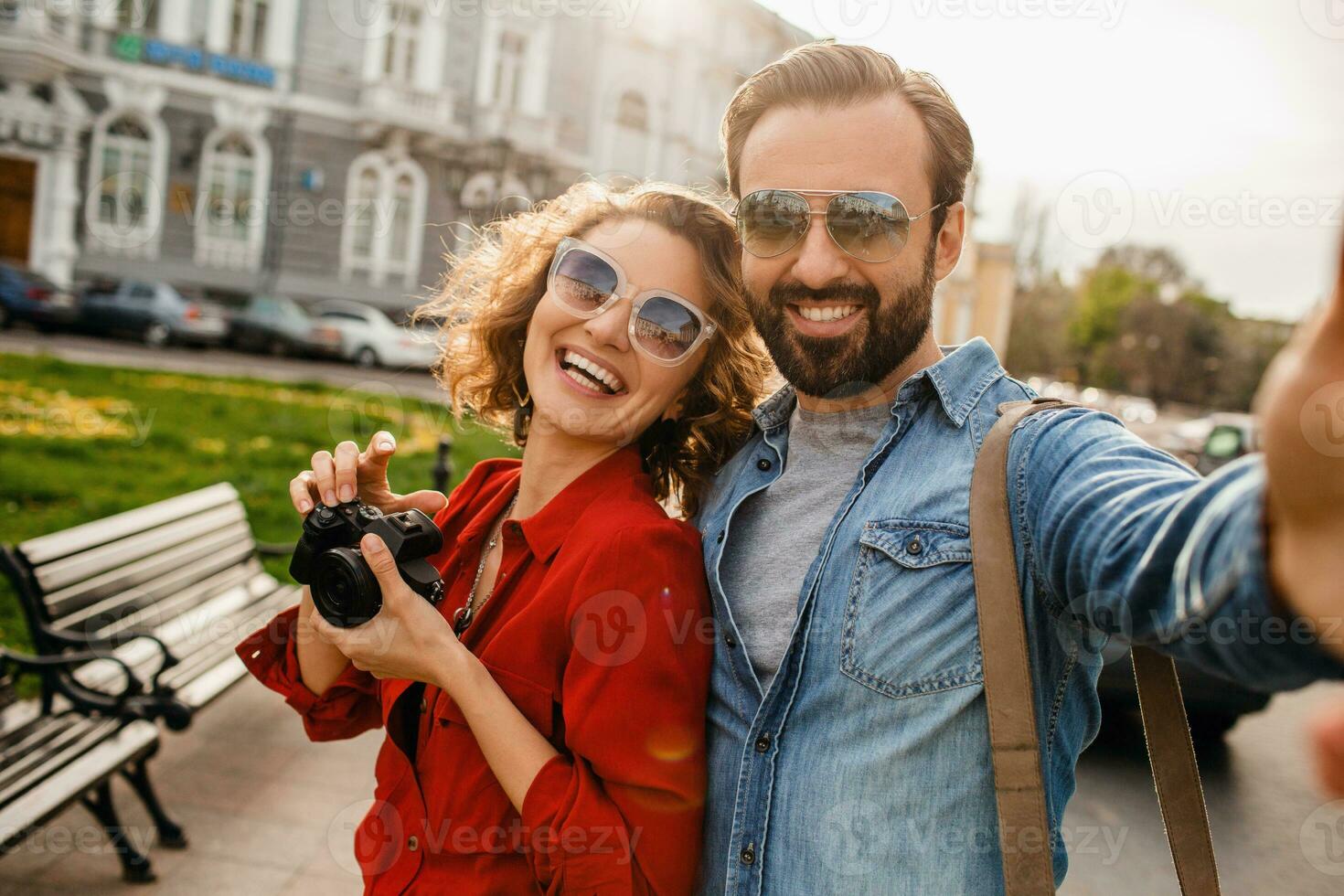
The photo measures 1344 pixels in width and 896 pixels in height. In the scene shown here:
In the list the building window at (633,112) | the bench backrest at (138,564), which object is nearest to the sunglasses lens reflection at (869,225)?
the bench backrest at (138,564)

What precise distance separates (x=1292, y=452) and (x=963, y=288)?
109ft

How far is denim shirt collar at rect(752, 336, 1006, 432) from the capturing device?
Answer: 5.96 feet

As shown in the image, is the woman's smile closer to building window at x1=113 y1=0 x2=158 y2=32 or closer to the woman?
the woman

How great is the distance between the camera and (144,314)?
19.5m

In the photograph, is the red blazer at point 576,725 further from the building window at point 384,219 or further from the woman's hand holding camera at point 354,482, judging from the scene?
the building window at point 384,219

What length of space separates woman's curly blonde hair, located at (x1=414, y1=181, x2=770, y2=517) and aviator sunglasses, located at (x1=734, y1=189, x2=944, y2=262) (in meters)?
0.23

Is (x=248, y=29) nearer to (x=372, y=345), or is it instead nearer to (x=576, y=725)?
(x=372, y=345)

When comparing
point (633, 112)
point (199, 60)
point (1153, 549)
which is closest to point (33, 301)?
point (199, 60)

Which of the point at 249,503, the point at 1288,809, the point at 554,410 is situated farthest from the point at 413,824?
the point at 249,503

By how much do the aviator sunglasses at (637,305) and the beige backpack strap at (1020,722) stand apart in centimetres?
72

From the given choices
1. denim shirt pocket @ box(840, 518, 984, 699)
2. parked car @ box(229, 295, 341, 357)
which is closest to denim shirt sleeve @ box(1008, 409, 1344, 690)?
denim shirt pocket @ box(840, 518, 984, 699)

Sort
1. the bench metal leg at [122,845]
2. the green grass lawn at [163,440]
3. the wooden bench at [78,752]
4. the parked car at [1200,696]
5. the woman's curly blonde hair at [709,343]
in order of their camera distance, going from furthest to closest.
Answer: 1. the green grass lawn at [163,440]
2. the parked car at [1200,696]
3. the bench metal leg at [122,845]
4. the wooden bench at [78,752]
5. the woman's curly blonde hair at [709,343]

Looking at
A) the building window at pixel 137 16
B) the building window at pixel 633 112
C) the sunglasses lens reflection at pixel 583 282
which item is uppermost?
the building window at pixel 633 112

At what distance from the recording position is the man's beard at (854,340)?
1.93 m
